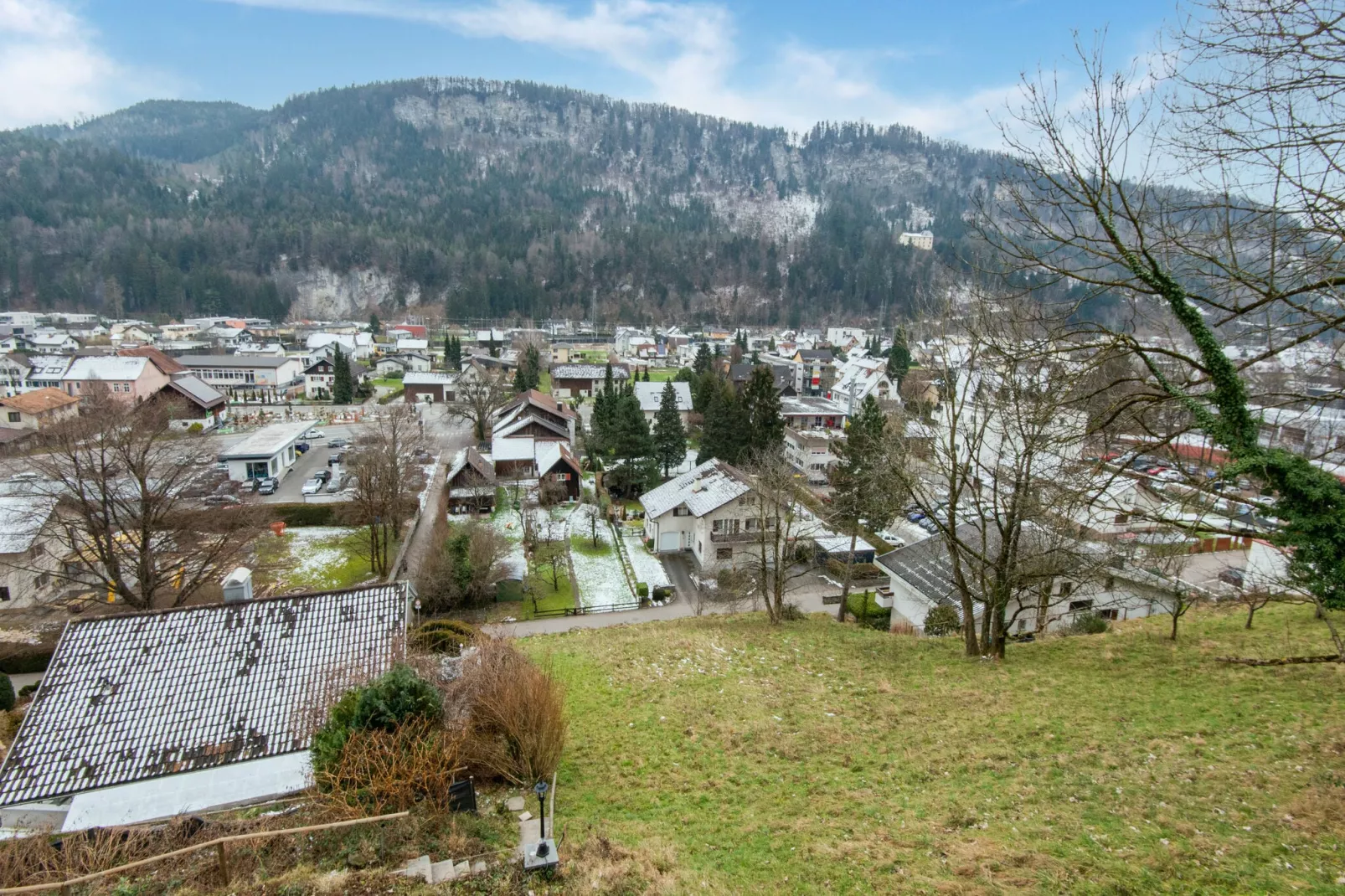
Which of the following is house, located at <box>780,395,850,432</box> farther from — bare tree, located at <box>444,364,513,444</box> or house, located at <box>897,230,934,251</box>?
house, located at <box>897,230,934,251</box>

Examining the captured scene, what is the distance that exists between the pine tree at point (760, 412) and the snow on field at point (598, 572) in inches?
339

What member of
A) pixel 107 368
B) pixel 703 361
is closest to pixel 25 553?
pixel 107 368

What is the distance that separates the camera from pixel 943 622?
16.6m

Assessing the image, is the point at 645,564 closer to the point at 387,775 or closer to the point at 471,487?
the point at 471,487

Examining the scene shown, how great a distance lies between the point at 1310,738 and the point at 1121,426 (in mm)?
4424

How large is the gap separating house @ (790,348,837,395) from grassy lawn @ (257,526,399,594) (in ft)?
151

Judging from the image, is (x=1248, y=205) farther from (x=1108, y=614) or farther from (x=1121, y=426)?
(x=1108, y=614)

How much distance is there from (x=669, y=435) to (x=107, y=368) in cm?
4523

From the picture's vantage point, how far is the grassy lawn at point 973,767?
574cm

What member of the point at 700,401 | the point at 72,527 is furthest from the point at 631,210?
the point at 72,527

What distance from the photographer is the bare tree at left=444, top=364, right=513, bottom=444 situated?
42956 mm

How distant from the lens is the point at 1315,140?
438cm

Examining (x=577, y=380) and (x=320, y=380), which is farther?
(x=577, y=380)

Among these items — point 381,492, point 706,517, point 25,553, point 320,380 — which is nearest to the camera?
point 25,553
